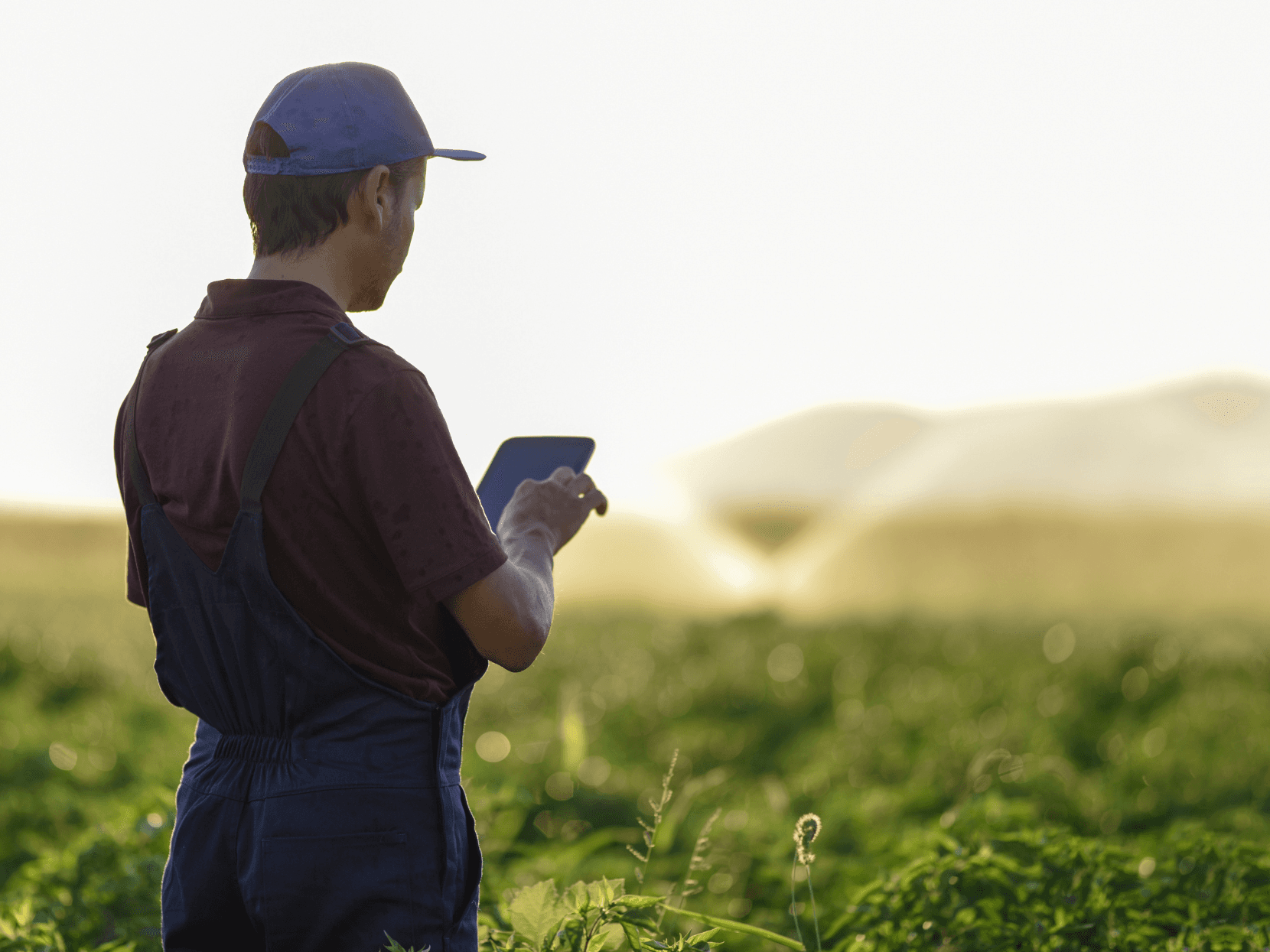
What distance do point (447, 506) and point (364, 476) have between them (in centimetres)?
16

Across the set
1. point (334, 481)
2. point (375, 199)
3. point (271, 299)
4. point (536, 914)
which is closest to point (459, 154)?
point (375, 199)

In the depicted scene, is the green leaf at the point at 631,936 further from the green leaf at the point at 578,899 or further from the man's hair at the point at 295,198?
the man's hair at the point at 295,198

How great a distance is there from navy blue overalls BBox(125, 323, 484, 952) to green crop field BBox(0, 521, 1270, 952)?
1.35 feet

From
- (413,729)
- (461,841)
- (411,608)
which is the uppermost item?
(411,608)

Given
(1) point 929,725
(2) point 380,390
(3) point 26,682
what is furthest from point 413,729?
(3) point 26,682

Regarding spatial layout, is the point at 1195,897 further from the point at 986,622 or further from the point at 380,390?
the point at 986,622

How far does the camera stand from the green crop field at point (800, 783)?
3.17 m

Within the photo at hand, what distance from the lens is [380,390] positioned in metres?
2.05

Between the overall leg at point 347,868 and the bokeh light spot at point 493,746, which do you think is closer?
the overall leg at point 347,868

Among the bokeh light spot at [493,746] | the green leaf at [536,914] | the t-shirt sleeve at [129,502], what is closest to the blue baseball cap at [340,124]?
the t-shirt sleeve at [129,502]

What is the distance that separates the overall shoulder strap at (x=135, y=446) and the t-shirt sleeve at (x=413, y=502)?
1.74 ft

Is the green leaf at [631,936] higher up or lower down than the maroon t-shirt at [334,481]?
lower down

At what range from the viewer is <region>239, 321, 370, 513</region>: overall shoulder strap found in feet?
6.76

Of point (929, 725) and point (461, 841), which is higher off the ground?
point (461, 841)
